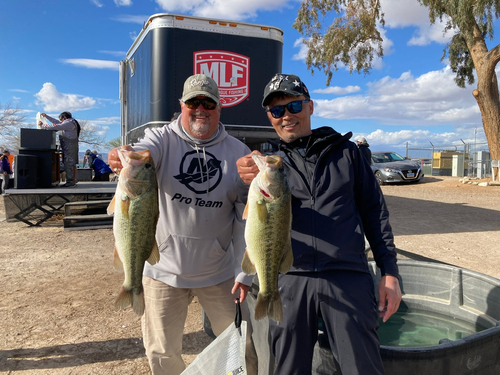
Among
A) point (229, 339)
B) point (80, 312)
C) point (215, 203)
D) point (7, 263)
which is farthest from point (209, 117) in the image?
point (7, 263)

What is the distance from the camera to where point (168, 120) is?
22.5ft

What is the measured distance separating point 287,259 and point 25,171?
876cm

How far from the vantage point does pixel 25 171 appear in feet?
28.8

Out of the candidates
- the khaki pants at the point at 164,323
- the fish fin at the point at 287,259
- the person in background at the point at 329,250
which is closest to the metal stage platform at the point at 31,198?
the khaki pants at the point at 164,323

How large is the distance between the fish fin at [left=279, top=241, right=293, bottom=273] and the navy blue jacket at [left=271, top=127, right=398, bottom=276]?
0.11 metres

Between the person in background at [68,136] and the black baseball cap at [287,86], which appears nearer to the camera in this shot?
the black baseball cap at [287,86]

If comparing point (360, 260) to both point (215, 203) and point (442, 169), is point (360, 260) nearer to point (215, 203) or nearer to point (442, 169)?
point (215, 203)

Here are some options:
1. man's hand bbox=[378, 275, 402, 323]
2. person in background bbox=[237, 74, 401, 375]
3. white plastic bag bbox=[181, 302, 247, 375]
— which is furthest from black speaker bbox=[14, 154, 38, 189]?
man's hand bbox=[378, 275, 402, 323]

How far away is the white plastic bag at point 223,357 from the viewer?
2.29 metres

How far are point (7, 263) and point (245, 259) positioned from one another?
19.8 ft

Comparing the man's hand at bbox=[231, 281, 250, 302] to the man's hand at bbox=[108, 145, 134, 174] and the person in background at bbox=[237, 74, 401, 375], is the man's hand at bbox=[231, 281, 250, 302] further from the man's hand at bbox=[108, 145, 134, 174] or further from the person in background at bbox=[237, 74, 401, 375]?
the man's hand at bbox=[108, 145, 134, 174]

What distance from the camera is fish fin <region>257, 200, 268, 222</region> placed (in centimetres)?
193

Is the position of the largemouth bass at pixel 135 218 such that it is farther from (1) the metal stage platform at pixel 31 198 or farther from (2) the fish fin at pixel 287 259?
(1) the metal stage platform at pixel 31 198

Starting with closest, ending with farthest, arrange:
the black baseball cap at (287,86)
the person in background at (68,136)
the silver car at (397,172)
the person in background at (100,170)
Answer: the black baseball cap at (287,86) < the person in background at (68,136) < the person in background at (100,170) < the silver car at (397,172)
